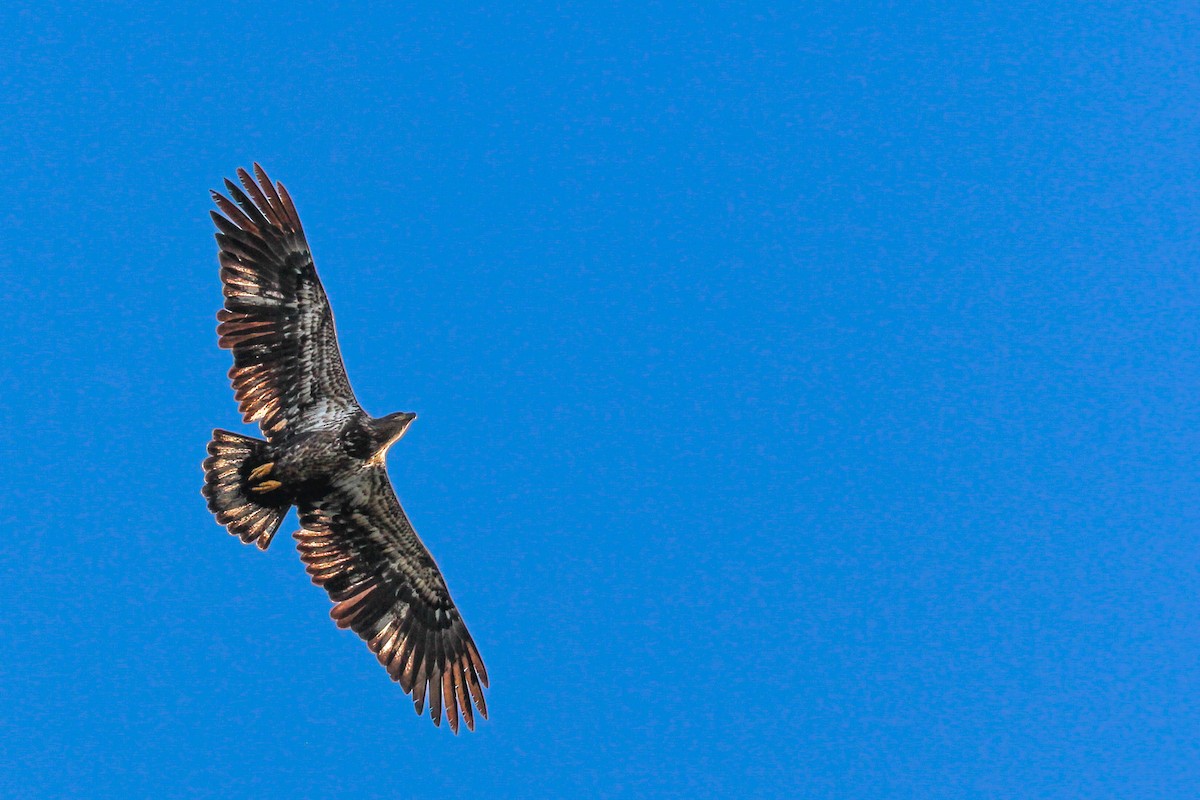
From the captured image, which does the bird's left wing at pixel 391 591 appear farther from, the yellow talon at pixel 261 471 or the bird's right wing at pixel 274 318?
the bird's right wing at pixel 274 318

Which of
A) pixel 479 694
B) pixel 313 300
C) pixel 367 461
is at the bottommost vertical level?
pixel 479 694

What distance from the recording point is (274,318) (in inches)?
648

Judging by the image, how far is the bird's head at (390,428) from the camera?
16.2 metres

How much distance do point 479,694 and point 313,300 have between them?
5304 mm

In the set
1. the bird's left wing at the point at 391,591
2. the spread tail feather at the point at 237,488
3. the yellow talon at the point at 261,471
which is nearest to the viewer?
the spread tail feather at the point at 237,488

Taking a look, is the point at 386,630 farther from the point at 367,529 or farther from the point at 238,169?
the point at 238,169

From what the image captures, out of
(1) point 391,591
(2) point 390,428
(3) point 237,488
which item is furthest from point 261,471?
(1) point 391,591

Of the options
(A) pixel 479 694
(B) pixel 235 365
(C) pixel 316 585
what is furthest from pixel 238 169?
(A) pixel 479 694

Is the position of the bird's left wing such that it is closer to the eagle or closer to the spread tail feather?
the eagle

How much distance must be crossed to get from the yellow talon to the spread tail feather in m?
0.03

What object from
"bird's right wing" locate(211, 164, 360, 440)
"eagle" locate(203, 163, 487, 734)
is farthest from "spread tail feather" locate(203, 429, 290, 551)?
"bird's right wing" locate(211, 164, 360, 440)

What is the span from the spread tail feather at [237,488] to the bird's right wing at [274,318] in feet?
1.38

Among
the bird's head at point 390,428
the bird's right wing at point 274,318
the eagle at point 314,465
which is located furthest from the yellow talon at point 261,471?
the bird's head at point 390,428

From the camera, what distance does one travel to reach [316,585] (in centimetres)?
1672
